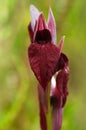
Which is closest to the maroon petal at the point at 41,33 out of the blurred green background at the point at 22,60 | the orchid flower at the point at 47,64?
the orchid flower at the point at 47,64

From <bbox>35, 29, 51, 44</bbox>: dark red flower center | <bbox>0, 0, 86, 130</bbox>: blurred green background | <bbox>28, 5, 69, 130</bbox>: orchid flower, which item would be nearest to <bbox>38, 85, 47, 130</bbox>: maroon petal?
<bbox>28, 5, 69, 130</bbox>: orchid flower

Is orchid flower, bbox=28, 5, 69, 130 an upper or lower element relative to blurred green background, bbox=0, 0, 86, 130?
upper

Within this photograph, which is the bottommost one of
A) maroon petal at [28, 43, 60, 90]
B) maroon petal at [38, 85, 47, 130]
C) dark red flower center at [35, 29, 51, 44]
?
maroon petal at [38, 85, 47, 130]

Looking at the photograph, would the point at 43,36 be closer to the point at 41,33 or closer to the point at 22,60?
the point at 41,33

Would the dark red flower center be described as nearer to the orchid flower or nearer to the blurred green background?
the orchid flower

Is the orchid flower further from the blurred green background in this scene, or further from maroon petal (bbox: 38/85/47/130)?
the blurred green background

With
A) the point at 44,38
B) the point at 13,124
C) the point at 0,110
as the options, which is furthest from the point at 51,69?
the point at 0,110

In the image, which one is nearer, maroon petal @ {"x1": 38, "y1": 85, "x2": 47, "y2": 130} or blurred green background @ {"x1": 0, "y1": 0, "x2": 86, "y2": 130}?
maroon petal @ {"x1": 38, "y1": 85, "x2": 47, "y2": 130}
